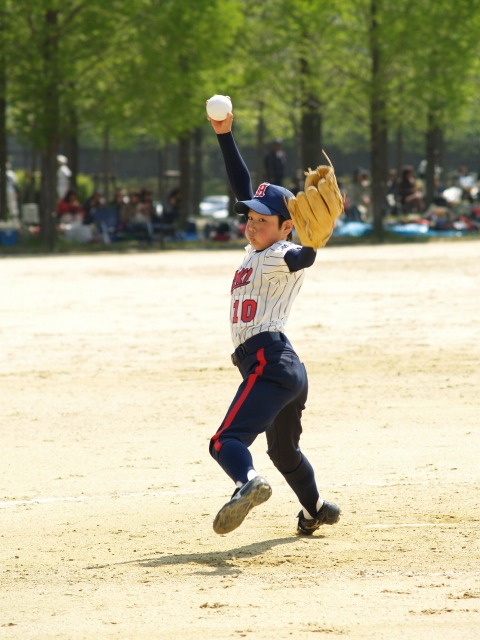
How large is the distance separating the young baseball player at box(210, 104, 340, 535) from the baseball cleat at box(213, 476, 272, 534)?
80 mm

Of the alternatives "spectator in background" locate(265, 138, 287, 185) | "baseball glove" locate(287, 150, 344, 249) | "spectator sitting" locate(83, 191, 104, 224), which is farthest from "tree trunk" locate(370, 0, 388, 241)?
"baseball glove" locate(287, 150, 344, 249)

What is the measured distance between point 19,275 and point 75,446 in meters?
12.2

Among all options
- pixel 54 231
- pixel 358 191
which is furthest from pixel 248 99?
pixel 54 231

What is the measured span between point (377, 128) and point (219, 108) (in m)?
22.7

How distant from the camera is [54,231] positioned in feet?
82.2

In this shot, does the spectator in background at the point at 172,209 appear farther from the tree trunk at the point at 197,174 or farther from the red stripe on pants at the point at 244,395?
the red stripe on pants at the point at 244,395

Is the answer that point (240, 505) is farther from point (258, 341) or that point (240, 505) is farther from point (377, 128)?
point (377, 128)

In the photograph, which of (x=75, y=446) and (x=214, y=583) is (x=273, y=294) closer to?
(x=214, y=583)

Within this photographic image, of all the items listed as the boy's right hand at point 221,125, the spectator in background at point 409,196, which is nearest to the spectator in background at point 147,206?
the spectator in background at point 409,196

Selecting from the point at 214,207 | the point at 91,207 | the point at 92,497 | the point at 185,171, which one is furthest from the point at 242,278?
the point at 214,207

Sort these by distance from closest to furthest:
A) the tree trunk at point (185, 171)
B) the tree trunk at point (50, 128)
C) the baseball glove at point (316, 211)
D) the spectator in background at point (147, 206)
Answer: the baseball glove at point (316, 211), the tree trunk at point (50, 128), the spectator in background at point (147, 206), the tree trunk at point (185, 171)

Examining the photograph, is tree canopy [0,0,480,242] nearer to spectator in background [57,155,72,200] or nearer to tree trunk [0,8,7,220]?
tree trunk [0,8,7,220]

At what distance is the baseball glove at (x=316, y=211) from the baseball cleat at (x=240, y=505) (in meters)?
1.13

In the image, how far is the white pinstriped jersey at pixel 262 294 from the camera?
5.53m
